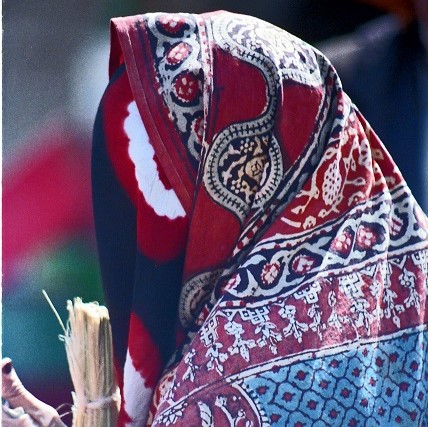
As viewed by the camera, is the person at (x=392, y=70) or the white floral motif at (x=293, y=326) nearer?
the white floral motif at (x=293, y=326)

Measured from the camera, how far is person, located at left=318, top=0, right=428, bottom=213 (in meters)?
1.42

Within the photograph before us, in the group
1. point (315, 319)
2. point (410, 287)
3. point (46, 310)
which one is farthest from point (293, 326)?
point (46, 310)

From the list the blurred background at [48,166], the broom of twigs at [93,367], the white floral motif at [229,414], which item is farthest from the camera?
the blurred background at [48,166]

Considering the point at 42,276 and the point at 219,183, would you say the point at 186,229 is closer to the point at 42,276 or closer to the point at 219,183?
the point at 219,183

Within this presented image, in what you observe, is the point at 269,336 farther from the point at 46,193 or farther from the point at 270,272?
the point at 46,193

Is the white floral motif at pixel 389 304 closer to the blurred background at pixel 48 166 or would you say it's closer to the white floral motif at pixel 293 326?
the white floral motif at pixel 293 326

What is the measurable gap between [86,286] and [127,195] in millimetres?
611

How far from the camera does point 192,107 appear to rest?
0.82m

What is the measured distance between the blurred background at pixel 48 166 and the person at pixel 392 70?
0.32 m

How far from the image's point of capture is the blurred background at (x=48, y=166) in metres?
1.37

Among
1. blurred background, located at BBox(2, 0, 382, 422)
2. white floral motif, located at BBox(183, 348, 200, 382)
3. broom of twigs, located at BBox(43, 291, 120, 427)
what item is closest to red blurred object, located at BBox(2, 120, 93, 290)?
blurred background, located at BBox(2, 0, 382, 422)

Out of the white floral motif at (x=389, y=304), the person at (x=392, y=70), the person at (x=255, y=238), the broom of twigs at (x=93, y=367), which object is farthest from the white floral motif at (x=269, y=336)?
the person at (x=392, y=70)

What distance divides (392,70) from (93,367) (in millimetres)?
947

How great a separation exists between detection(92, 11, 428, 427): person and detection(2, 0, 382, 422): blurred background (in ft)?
1.82
